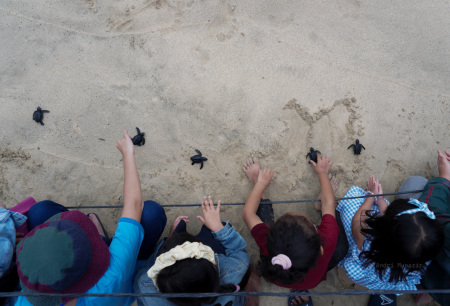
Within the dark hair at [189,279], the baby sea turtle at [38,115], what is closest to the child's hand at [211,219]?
the dark hair at [189,279]

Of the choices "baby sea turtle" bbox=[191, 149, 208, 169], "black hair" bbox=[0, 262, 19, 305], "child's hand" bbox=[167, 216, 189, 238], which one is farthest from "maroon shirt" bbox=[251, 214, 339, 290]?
"black hair" bbox=[0, 262, 19, 305]

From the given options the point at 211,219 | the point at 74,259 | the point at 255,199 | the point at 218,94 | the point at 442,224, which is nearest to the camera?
the point at 74,259

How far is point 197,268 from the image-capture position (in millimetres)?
1127

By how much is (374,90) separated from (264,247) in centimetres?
143

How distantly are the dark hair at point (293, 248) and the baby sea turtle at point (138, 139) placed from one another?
1129 mm

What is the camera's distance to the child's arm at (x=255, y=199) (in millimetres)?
1688

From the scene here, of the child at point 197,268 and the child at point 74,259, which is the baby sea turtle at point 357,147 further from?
the child at point 74,259

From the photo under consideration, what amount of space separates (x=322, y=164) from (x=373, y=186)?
36cm

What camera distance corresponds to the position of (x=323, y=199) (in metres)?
1.77

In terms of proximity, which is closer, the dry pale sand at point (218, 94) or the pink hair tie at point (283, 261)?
the pink hair tie at point (283, 261)

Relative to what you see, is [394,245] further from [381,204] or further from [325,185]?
[325,185]

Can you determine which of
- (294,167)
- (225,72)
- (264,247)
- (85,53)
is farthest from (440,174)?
(85,53)

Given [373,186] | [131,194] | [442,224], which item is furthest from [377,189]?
[131,194]

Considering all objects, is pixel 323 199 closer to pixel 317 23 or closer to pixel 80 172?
pixel 317 23
